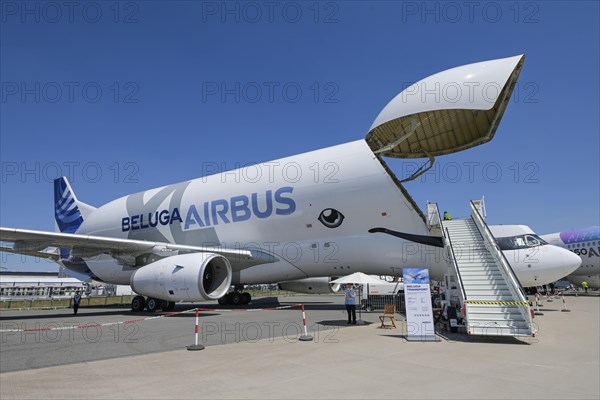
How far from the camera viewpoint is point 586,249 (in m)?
32.6

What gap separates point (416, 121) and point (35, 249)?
1532 cm

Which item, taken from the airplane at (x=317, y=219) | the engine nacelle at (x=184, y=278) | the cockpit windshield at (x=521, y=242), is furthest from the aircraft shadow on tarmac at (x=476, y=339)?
the engine nacelle at (x=184, y=278)

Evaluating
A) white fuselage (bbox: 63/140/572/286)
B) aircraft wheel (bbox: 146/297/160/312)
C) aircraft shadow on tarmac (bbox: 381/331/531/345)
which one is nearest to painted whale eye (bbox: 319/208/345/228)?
white fuselage (bbox: 63/140/572/286)

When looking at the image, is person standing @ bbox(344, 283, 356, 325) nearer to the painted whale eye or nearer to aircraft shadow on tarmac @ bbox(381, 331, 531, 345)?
aircraft shadow on tarmac @ bbox(381, 331, 531, 345)

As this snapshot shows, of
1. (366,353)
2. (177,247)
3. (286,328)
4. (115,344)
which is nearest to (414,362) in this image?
(366,353)

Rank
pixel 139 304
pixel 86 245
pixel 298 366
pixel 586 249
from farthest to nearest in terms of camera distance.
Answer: pixel 586 249 < pixel 139 304 < pixel 86 245 < pixel 298 366

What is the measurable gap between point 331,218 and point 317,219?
0.63m

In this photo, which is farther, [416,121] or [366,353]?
[416,121]

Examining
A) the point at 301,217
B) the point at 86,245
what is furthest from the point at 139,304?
the point at 301,217

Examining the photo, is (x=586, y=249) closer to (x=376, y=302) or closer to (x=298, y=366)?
(x=376, y=302)

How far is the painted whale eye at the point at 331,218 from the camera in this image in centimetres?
1600

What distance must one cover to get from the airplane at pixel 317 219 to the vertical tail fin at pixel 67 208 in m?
8.95

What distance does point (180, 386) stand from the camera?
502 cm

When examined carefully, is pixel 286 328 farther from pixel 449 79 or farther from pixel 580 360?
pixel 449 79
